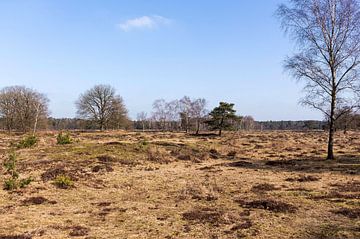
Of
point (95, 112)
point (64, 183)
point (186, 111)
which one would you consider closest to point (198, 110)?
point (186, 111)

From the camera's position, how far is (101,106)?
278 ft

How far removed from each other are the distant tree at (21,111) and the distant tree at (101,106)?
10.4m

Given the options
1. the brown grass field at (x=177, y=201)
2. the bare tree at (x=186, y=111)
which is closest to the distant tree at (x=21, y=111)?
the bare tree at (x=186, y=111)

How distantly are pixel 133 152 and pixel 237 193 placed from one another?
13954 millimetres

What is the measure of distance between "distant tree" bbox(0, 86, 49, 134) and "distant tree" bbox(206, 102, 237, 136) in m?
38.2

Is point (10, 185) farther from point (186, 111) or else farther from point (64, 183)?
point (186, 111)

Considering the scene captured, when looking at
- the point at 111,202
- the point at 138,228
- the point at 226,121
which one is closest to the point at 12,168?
the point at 111,202

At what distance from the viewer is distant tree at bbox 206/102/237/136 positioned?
6475 centimetres

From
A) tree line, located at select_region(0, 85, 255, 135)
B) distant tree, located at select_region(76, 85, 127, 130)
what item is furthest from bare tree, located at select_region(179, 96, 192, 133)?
distant tree, located at select_region(76, 85, 127, 130)

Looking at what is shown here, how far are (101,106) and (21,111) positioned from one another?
18.4m

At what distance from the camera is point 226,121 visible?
65688 mm

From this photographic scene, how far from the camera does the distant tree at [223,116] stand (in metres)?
64.8

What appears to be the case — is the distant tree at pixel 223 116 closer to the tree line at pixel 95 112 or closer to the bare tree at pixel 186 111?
the tree line at pixel 95 112

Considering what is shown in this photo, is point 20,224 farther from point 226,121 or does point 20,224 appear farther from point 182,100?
point 182,100
